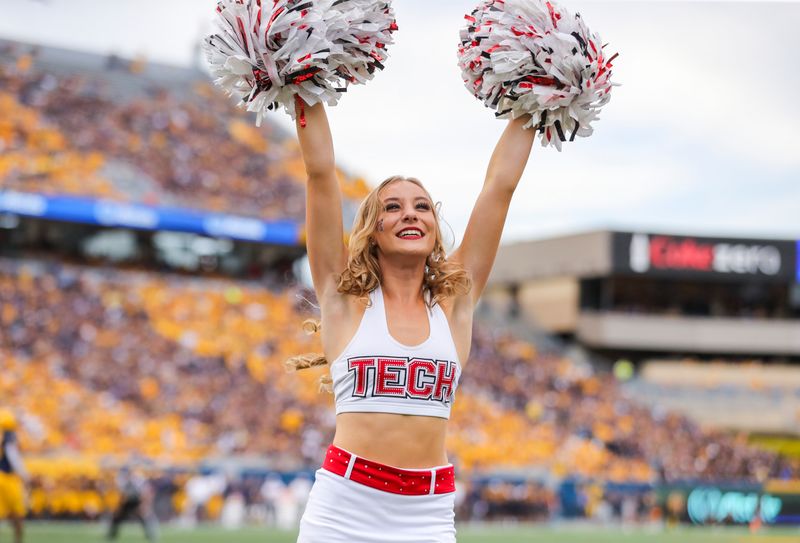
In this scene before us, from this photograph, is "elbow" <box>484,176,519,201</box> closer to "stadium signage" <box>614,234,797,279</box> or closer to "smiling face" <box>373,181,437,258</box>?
"smiling face" <box>373,181,437,258</box>

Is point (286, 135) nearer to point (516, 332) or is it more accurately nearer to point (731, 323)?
point (516, 332)

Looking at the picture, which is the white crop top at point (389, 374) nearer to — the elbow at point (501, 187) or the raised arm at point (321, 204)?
the raised arm at point (321, 204)

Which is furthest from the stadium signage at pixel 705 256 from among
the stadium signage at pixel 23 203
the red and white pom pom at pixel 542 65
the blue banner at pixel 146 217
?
the red and white pom pom at pixel 542 65

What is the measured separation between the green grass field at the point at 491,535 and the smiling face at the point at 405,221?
9288 millimetres

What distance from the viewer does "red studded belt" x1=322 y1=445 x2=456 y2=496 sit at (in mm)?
2453

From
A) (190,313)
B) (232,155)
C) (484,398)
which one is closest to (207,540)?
(190,313)

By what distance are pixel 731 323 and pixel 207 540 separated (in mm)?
21202

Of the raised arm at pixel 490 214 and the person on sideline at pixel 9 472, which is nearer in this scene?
the raised arm at pixel 490 214

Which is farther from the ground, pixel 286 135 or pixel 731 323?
pixel 286 135

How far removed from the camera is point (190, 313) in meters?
19.5

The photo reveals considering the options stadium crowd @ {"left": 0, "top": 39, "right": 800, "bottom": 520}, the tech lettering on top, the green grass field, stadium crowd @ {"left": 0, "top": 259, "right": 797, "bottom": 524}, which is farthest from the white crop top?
stadium crowd @ {"left": 0, "top": 259, "right": 797, "bottom": 524}

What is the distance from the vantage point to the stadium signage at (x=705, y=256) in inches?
1161

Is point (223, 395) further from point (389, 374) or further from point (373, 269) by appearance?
point (389, 374)

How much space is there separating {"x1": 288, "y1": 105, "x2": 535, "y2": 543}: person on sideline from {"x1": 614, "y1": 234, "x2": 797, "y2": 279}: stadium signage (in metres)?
27.3
